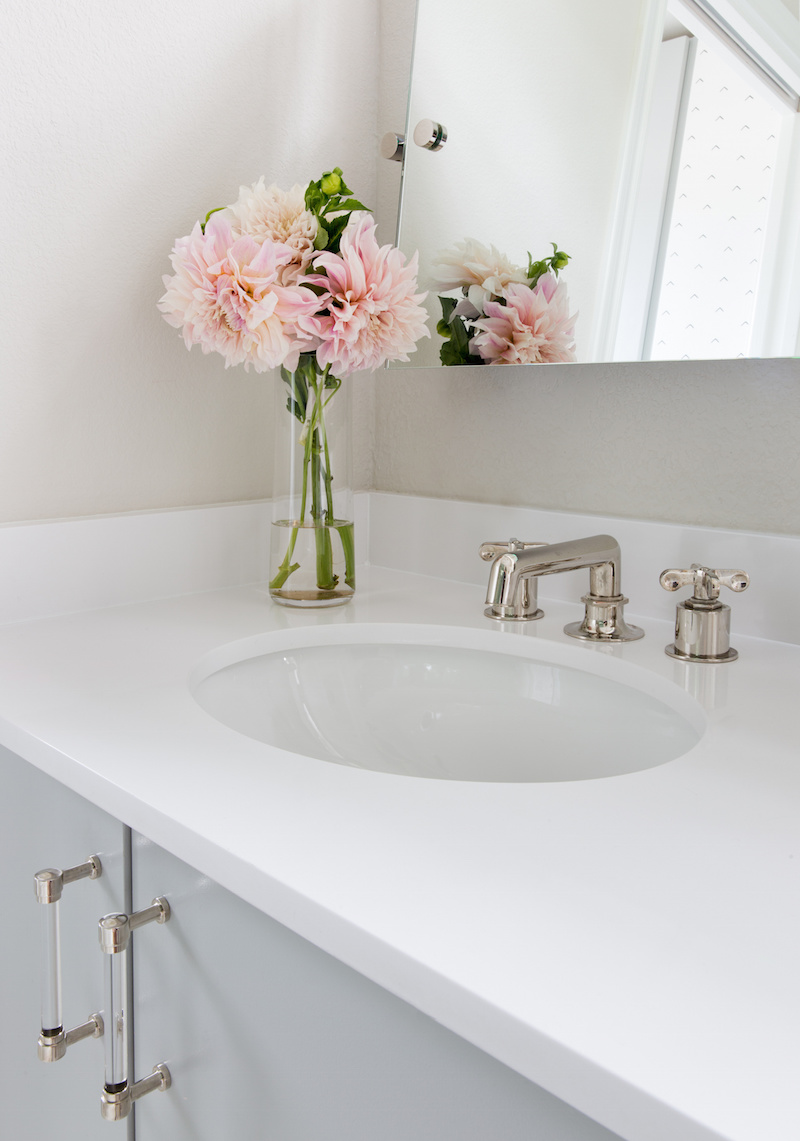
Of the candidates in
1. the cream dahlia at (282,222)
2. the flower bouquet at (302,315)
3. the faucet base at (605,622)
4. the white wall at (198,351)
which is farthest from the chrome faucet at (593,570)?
the cream dahlia at (282,222)

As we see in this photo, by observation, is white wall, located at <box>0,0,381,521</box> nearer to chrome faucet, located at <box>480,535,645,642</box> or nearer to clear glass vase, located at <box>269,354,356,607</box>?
clear glass vase, located at <box>269,354,356,607</box>

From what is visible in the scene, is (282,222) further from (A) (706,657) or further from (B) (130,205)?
(A) (706,657)

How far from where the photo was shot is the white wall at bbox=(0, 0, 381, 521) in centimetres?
91

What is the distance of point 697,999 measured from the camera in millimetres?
350

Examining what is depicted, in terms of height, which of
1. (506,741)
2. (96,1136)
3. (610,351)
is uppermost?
(610,351)

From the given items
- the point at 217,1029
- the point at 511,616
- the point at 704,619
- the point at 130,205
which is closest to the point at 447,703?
the point at 511,616

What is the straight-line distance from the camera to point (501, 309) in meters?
1.05

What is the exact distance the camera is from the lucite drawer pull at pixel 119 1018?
1.81 feet

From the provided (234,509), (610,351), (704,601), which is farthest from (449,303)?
(704,601)

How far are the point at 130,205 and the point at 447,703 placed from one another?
654mm

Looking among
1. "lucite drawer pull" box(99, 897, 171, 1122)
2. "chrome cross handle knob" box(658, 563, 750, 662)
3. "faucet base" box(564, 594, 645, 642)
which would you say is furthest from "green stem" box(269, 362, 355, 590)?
"lucite drawer pull" box(99, 897, 171, 1122)

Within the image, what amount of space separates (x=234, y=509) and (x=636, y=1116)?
91 centimetres

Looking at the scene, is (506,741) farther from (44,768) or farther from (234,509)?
(234,509)

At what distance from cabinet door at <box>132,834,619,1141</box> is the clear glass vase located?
0.48 m
